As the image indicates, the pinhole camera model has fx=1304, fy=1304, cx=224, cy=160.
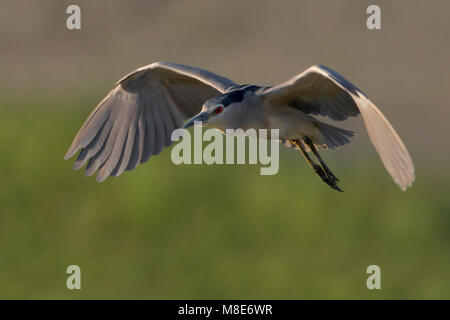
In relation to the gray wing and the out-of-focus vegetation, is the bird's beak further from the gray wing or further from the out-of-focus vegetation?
the out-of-focus vegetation

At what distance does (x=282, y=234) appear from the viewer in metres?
13.4

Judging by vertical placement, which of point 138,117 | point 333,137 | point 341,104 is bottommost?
point 333,137

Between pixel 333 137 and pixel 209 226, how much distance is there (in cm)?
594

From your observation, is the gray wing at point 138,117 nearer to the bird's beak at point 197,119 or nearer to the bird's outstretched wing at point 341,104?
the bird's beak at point 197,119

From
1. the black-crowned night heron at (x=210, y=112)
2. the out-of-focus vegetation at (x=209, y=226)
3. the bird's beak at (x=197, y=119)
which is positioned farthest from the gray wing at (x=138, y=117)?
the out-of-focus vegetation at (x=209, y=226)

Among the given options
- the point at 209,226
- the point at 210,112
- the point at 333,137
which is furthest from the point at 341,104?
the point at 209,226

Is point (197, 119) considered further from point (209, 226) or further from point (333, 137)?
point (209, 226)

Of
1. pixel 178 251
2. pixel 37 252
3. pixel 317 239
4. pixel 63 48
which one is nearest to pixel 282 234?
pixel 317 239

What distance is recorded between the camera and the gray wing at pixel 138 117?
8.48m

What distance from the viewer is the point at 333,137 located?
26.8 feet

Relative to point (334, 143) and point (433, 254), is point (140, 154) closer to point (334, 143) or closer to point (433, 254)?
point (334, 143)

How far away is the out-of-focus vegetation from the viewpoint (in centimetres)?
1322
